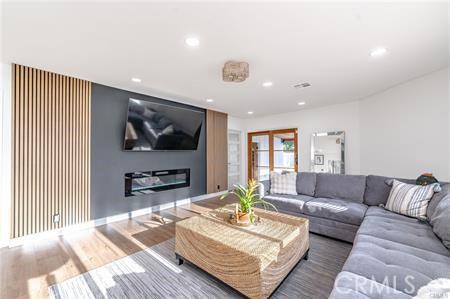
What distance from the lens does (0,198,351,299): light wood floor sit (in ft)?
5.98

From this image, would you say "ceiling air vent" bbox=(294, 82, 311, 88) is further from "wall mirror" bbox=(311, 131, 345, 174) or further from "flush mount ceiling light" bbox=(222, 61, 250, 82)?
"wall mirror" bbox=(311, 131, 345, 174)

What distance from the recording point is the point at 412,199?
2301 mm

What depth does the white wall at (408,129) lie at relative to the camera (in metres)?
2.72

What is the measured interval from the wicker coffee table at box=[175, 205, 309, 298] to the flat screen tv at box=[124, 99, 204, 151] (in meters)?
2.11

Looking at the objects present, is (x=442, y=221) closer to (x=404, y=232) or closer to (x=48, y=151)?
(x=404, y=232)

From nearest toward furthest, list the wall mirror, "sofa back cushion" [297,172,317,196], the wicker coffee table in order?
the wicker coffee table, "sofa back cushion" [297,172,317,196], the wall mirror

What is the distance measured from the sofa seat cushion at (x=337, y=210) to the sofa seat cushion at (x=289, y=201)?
0.10 metres

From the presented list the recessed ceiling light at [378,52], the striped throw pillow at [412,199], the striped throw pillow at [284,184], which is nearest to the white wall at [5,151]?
the striped throw pillow at [284,184]

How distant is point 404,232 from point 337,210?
0.85 meters

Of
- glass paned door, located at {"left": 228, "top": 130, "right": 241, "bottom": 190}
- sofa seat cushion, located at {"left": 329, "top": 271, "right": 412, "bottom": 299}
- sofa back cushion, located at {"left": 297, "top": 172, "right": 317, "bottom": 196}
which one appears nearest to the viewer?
sofa seat cushion, located at {"left": 329, "top": 271, "right": 412, "bottom": 299}

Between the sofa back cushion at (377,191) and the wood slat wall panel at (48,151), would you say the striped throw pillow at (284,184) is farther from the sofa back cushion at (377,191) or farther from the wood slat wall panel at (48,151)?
the wood slat wall panel at (48,151)

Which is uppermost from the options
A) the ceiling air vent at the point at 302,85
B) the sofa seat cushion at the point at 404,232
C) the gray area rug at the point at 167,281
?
the ceiling air vent at the point at 302,85

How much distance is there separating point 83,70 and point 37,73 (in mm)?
677

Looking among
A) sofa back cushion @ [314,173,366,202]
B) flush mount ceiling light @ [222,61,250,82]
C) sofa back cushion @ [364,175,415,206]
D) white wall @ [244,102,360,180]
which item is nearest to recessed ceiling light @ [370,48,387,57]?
flush mount ceiling light @ [222,61,250,82]
